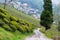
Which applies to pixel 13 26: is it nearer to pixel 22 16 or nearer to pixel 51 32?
pixel 22 16

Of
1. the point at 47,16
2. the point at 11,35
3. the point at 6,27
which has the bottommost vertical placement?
the point at 11,35

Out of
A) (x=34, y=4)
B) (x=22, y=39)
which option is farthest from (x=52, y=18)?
(x=22, y=39)

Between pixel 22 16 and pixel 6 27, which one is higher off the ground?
pixel 22 16

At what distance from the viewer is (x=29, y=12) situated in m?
6.27

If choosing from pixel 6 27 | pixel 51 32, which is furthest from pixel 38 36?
pixel 6 27

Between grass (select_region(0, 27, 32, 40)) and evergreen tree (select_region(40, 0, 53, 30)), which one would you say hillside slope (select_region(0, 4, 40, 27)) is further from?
grass (select_region(0, 27, 32, 40))

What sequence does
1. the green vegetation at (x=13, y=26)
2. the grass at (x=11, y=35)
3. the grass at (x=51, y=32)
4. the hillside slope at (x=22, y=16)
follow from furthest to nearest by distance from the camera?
the grass at (x=51, y=32)
the hillside slope at (x=22, y=16)
the green vegetation at (x=13, y=26)
the grass at (x=11, y=35)

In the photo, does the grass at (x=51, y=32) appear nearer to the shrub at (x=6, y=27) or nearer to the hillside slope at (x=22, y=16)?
the hillside slope at (x=22, y=16)

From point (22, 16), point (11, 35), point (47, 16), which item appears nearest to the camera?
point (11, 35)

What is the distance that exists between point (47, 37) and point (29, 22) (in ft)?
2.09

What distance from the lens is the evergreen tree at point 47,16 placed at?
20.2ft

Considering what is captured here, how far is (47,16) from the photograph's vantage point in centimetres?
625

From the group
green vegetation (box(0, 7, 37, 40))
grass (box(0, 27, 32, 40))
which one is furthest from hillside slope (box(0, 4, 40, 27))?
grass (box(0, 27, 32, 40))

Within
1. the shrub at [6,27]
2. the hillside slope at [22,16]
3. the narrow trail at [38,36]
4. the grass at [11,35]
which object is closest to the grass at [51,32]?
the narrow trail at [38,36]
